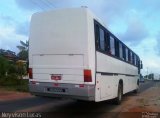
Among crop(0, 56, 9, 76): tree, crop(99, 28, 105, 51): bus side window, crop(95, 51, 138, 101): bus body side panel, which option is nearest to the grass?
crop(0, 56, 9, 76): tree

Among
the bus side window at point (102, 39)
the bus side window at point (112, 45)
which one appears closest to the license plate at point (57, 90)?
the bus side window at point (102, 39)

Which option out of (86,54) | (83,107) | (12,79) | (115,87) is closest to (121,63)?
(115,87)

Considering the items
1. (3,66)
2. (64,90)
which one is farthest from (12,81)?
(64,90)

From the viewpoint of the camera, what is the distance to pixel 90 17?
40.4 feet

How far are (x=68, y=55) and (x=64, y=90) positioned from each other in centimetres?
124

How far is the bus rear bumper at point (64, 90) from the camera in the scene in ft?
38.8

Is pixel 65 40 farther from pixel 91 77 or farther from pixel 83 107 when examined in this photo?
pixel 83 107

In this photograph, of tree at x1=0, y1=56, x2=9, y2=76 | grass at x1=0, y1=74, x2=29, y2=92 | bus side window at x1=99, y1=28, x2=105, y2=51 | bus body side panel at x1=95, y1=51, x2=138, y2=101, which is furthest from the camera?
tree at x1=0, y1=56, x2=9, y2=76

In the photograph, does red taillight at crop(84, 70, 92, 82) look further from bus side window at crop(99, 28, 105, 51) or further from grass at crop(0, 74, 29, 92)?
grass at crop(0, 74, 29, 92)

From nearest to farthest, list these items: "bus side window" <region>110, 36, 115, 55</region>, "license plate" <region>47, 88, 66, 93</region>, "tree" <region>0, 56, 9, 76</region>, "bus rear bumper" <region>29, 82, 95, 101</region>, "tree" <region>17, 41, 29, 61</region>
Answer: "bus rear bumper" <region>29, 82, 95, 101</region>
"license plate" <region>47, 88, 66, 93</region>
"bus side window" <region>110, 36, 115, 55</region>
"tree" <region>0, 56, 9, 76</region>
"tree" <region>17, 41, 29, 61</region>

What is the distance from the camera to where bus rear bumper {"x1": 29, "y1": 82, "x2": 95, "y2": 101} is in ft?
38.8

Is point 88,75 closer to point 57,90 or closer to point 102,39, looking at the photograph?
point 57,90

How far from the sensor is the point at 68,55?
12.2 m

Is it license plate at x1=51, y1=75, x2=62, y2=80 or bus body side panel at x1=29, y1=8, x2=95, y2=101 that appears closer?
bus body side panel at x1=29, y1=8, x2=95, y2=101
